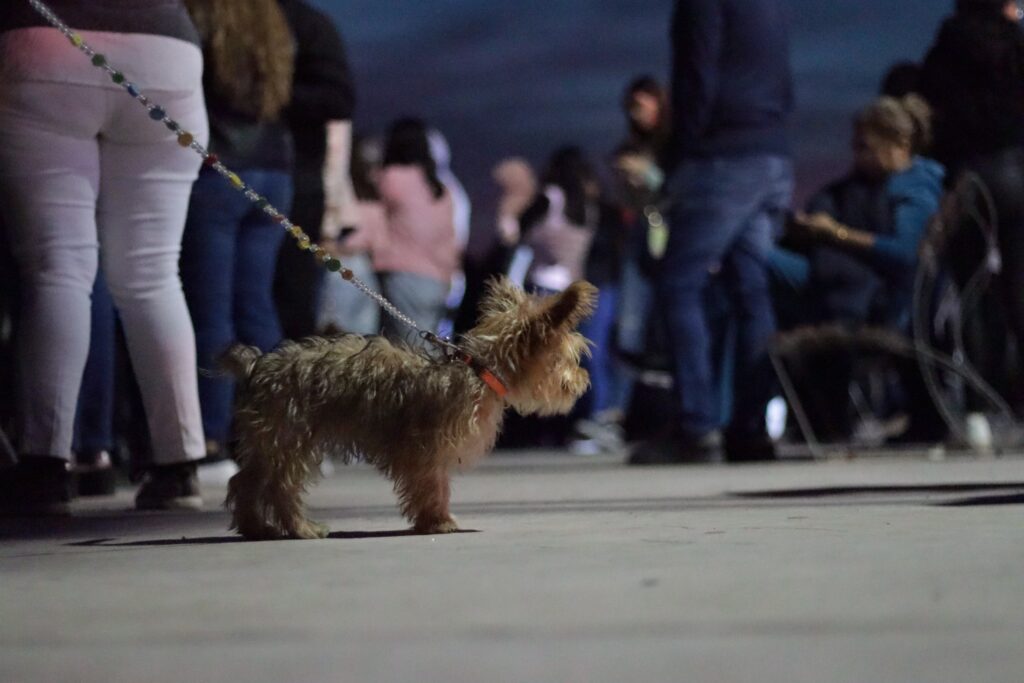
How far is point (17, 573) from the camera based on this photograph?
4.17 m

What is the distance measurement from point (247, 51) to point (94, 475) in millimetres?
1746

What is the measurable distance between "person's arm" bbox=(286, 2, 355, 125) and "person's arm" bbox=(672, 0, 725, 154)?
1.95m

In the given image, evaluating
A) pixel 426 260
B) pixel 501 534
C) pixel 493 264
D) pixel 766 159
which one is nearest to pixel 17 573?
pixel 501 534

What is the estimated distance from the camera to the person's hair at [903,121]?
9914mm

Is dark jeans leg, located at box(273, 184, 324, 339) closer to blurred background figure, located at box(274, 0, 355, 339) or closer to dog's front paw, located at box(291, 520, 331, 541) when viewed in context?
blurred background figure, located at box(274, 0, 355, 339)

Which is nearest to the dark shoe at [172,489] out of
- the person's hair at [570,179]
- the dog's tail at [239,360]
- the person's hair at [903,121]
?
the dog's tail at [239,360]

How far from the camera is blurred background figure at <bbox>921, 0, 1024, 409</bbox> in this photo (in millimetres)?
9586

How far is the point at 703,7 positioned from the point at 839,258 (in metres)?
1.47

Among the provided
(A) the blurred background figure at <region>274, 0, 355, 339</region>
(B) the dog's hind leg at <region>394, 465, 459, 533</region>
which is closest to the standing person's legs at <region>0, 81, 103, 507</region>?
(B) the dog's hind leg at <region>394, 465, 459, 533</region>

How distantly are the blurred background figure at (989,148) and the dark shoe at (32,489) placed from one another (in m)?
5.28

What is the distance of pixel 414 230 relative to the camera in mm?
11617

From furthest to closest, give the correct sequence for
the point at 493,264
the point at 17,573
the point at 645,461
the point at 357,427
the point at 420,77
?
the point at 420,77, the point at 493,264, the point at 645,461, the point at 357,427, the point at 17,573

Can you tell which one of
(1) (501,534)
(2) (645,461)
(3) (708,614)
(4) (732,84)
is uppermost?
(4) (732,84)

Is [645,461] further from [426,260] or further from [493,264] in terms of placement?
[493,264]
